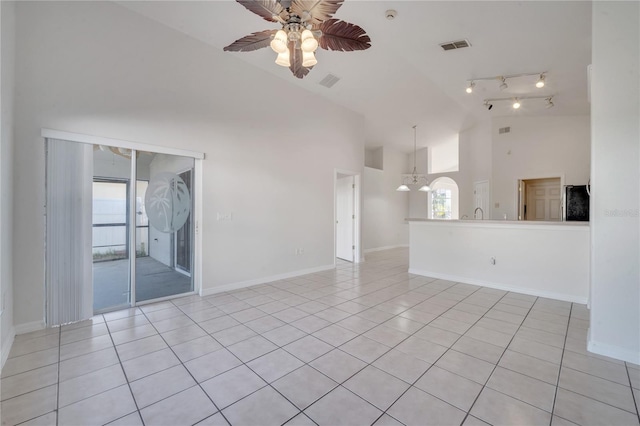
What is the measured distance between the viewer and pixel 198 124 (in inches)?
152

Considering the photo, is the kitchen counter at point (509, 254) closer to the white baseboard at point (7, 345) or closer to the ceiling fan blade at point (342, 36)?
the ceiling fan blade at point (342, 36)

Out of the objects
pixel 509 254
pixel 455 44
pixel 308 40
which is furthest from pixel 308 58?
pixel 509 254

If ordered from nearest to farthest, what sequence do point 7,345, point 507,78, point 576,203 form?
point 7,345 → point 507,78 → point 576,203

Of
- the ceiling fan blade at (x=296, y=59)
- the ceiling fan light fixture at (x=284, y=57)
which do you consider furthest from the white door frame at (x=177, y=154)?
the ceiling fan light fixture at (x=284, y=57)

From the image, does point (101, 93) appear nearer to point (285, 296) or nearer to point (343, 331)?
point (285, 296)

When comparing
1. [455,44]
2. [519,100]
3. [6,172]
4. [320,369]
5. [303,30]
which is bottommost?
[320,369]

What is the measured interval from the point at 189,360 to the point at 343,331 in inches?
56.5

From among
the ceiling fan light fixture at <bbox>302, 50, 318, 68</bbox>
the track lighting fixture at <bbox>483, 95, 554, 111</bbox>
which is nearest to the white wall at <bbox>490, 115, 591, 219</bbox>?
the track lighting fixture at <bbox>483, 95, 554, 111</bbox>

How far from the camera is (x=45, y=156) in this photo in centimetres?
281

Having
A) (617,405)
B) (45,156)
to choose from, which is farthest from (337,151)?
(617,405)

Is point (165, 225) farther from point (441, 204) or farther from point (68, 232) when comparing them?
point (441, 204)

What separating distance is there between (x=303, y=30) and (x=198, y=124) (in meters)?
2.32

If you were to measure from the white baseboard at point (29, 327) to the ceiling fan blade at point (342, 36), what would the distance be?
160 inches

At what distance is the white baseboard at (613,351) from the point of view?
7.17ft
